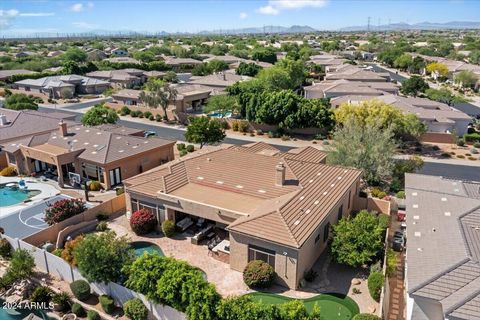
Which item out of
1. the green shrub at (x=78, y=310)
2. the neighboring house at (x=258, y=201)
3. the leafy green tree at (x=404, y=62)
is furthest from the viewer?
the leafy green tree at (x=404, y=62)

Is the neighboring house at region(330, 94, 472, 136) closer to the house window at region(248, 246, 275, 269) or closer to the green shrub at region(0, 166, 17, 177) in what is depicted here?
the house window at region(248, 246, 275, 269)

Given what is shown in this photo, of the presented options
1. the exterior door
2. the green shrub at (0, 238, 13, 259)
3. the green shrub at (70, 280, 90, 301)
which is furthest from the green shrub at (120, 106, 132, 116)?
the green shrub at (70, 280, 90, 301)

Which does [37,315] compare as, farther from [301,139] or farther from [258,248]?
[301,139]

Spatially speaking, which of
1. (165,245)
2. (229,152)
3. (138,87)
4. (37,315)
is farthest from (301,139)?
(138,87)

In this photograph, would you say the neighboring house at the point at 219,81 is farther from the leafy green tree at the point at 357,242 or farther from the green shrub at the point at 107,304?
the green shrub at the point at 107,304

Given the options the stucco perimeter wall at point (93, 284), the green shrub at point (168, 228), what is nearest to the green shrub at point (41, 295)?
the stucco perimeter wall at point (93, 284)

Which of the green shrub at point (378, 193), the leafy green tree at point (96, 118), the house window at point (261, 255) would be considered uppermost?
the leafy green tree at point (96, 118)
